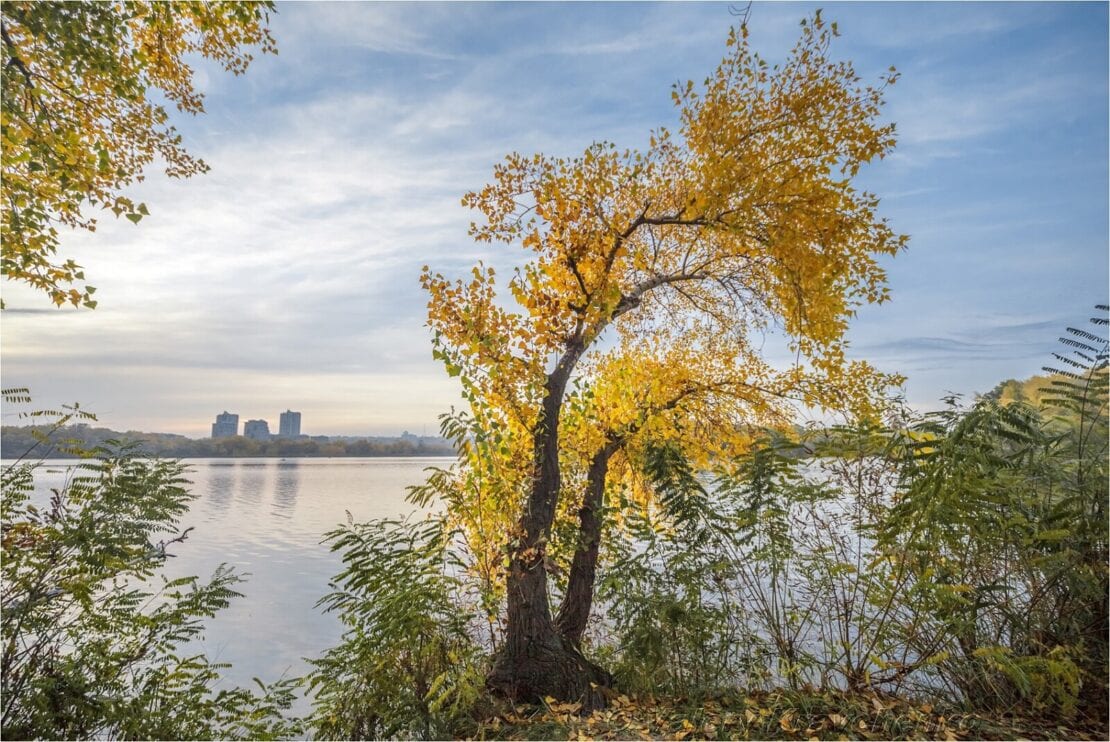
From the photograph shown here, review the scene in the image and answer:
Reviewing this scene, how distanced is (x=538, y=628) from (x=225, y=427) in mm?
10358

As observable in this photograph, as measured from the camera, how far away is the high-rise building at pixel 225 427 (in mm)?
11539

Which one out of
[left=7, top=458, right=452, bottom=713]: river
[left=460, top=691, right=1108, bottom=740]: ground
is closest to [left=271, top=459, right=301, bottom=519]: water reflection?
[left=7, top=458, right=452, bottom=713]: river

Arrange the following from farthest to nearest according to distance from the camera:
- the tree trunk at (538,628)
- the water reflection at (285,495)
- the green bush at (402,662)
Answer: the water reflection at (285,495) → the tree trunk at (538,628) → the green bush at (402,662)

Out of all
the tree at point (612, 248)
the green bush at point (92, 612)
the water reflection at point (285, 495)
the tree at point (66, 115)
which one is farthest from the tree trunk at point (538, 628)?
the water reflection at point (285, 495)

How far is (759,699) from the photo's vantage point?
3.61m

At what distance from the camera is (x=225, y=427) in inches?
473

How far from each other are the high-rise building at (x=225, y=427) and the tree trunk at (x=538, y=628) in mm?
9244

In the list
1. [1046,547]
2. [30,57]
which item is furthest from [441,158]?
[1046,547]

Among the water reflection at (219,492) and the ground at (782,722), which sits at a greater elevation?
the ground at (782,722)

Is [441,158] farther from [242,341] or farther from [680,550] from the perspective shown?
[680,550]

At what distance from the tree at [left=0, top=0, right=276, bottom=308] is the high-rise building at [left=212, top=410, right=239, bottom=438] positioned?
8.26m

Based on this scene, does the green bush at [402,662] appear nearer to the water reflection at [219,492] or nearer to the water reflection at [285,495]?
the water reflection at [285,495]

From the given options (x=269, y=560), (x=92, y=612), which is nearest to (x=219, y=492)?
(x=269, y=560)

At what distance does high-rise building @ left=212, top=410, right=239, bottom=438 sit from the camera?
11539 millimetres
